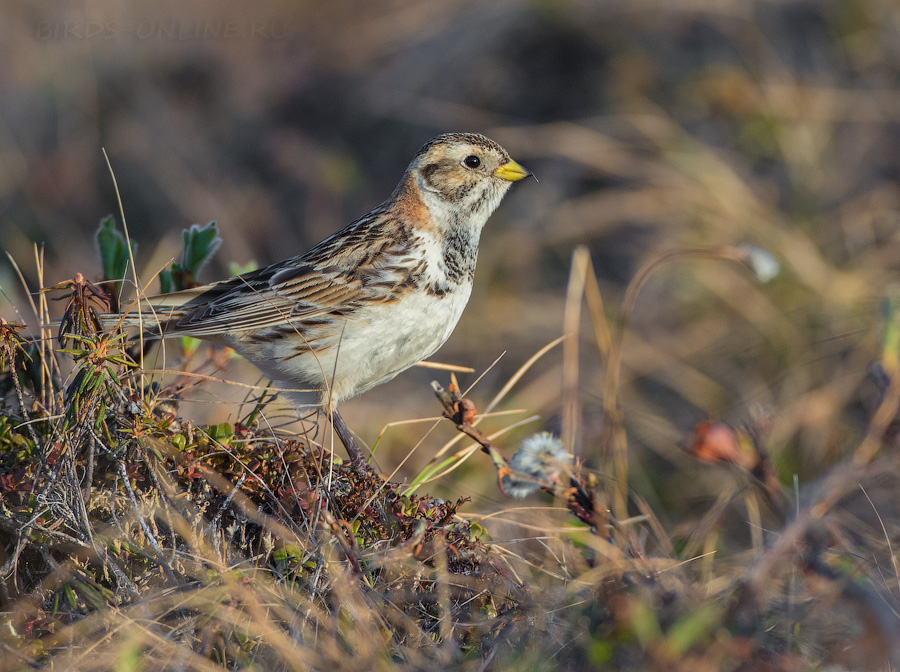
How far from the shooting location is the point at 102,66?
10266 mm

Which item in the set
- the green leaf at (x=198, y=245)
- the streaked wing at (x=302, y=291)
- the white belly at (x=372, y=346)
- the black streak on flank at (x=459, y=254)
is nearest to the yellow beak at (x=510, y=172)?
the black streak on flank at (x=459, y=254)

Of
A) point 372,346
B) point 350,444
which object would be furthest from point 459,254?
point 350,444

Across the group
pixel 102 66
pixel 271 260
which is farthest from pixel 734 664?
pixel 102 66

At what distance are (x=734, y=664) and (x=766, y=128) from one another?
6453 mm

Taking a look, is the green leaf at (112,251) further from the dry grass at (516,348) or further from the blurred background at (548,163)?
the blurred background at (548,163)

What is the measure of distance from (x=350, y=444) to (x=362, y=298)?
0.63 meters

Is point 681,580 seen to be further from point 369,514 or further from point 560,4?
point 560,4

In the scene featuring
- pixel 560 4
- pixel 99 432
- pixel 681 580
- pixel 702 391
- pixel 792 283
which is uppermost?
pixel 560 4

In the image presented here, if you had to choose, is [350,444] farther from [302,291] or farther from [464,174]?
[464,174]

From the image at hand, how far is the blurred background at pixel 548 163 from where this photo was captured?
6484 mm

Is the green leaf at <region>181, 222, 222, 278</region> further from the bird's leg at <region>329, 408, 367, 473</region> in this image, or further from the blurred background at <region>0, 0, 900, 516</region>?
the blurred background at <region>0, 0, 900, 516</region>

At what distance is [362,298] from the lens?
12.5ft

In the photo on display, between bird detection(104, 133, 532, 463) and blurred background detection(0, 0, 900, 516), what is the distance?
1272 millimetres

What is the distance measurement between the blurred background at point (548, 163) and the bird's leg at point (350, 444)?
152 centimetres
